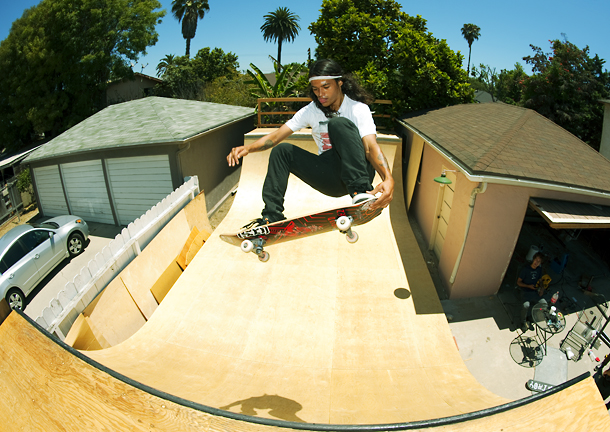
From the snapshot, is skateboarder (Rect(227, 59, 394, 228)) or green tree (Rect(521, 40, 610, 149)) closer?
skateboarder (Rect(227, 59, 394, 228))

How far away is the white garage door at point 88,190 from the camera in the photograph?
12.6 metres

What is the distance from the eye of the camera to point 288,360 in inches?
237

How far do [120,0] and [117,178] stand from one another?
24791 millimetres

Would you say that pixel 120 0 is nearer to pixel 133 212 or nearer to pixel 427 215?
pixel 133 212

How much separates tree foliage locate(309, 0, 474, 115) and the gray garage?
5211mm

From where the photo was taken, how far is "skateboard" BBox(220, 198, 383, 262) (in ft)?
12.2

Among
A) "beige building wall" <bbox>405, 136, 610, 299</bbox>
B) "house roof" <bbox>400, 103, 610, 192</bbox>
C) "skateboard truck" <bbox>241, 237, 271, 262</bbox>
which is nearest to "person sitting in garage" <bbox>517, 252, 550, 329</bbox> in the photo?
"beige building wall" <bbox>405, 136, 610, 299</bbox>

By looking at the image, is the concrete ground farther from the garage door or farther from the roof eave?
the garage door

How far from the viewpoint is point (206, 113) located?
13.1 meters

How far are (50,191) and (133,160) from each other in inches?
232

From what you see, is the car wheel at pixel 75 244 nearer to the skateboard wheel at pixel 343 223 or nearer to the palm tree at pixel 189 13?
the skateboard wheel at pixel 343 223

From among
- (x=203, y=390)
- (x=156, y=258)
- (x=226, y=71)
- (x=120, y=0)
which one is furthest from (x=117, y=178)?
(x=226, y=71)

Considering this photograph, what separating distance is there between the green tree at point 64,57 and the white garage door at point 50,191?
16.5 metres

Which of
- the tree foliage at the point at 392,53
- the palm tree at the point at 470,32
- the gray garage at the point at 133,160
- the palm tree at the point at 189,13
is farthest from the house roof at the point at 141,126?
the palm tree at the point at 470,32
